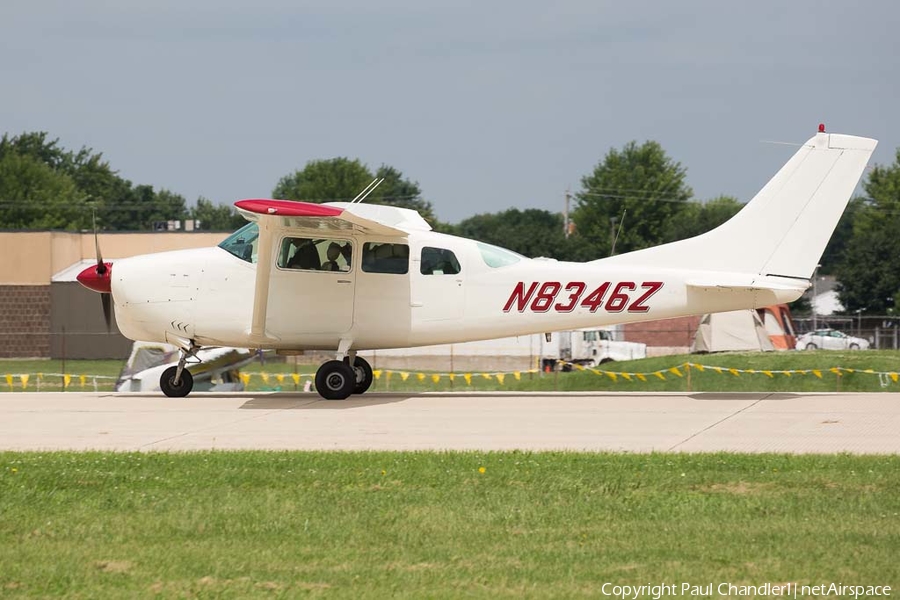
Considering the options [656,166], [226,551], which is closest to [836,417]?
[226,551]

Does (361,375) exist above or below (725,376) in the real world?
above

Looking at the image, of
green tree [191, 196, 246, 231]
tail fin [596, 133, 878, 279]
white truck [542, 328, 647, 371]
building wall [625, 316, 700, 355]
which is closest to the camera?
tail fin [596, 133, 878, 279]

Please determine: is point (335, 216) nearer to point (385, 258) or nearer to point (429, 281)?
point (385, 258)

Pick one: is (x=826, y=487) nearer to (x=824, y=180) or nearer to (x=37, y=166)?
(x=824, y=180)

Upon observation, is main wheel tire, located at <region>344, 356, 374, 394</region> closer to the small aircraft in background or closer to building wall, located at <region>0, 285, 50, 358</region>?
the small aircraft in background

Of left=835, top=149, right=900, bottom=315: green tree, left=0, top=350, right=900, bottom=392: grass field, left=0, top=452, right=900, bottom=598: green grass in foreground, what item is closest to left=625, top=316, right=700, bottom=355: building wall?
left=0, top=350, right=900, bottom=392: grass field

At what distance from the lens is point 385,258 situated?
15.4m

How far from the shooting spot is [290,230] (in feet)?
49.4

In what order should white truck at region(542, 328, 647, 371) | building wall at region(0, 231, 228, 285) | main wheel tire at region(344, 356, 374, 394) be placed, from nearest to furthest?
main wheel tire at region(344, 356, 374, 394)
white truck at region(542, 328, 647, 371)
building wall at region(0, 231, 228, 285)

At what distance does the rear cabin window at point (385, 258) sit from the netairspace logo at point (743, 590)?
9.78 meters

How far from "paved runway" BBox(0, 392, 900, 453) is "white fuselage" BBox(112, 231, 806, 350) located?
957mm

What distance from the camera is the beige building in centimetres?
4997

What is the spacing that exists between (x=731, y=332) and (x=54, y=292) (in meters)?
29.9

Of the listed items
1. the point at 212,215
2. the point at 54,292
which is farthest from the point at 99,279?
the point at 212,215
